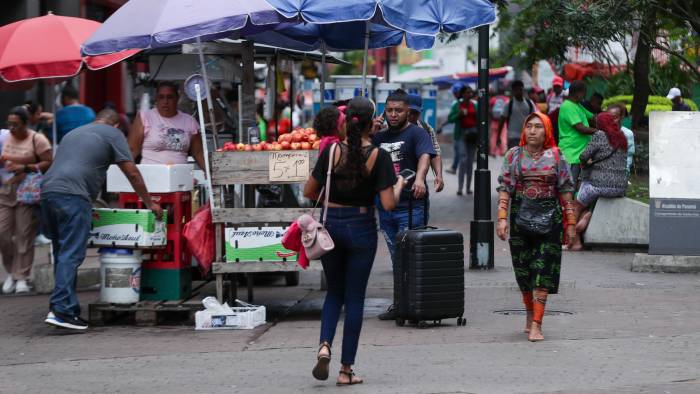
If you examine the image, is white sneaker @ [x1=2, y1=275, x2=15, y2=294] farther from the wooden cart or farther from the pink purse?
the pink purse

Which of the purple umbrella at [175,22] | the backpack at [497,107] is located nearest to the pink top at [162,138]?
the purple umbrella at [175,22]

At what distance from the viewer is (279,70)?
13.8 metres

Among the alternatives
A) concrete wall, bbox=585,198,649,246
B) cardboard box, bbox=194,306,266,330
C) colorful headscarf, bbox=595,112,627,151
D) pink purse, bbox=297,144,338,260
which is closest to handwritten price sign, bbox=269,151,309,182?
cardboard box, bbox=194,306,266,330

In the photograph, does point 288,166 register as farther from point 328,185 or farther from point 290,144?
point 328,185

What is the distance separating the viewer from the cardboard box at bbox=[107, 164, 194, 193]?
1046 centimetres

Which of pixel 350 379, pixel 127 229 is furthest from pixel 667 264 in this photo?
pixel 350 379

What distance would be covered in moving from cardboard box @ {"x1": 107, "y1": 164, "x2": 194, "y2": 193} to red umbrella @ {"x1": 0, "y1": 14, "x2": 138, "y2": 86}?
1.44 metres

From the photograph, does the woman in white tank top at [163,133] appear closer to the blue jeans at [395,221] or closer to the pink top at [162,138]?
the pink top at [162,138]

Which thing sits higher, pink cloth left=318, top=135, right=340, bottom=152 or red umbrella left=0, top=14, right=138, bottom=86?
red umbrella left=0, top=14, right=138, bottom=86

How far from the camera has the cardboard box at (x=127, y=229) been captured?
10.3m

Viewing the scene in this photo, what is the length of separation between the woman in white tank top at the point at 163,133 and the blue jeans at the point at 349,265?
372 centimetres

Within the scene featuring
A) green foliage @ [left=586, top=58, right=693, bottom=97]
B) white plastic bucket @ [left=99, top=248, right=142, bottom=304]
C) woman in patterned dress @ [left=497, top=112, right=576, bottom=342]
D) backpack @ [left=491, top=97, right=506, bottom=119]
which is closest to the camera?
woman in patterned dress @ [left=497, top=112, right=576, bottom=342]

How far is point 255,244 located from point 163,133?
1477 mm

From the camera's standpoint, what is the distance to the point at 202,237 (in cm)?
1044
